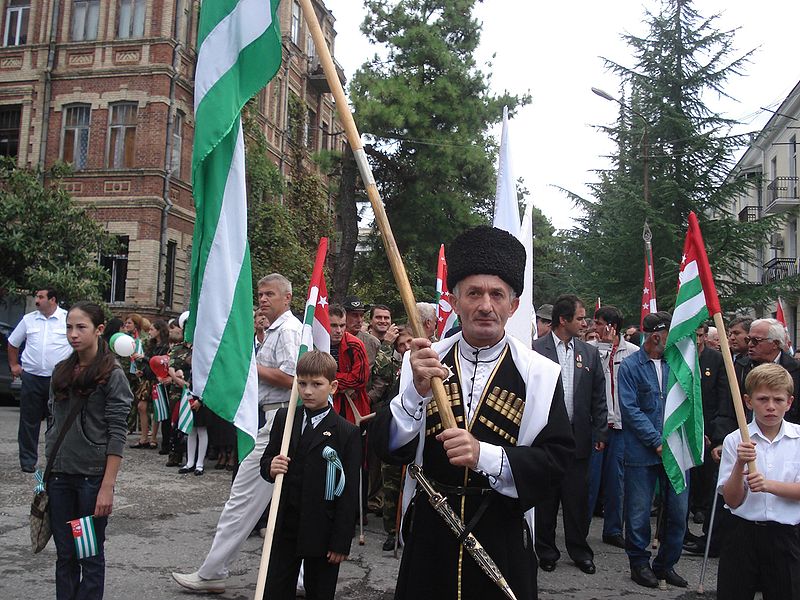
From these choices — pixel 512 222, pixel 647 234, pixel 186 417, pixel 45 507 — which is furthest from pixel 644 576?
pixel 647 234

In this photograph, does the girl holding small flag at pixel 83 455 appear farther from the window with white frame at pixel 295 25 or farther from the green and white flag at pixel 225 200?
the window with white frame at pixel 295 25

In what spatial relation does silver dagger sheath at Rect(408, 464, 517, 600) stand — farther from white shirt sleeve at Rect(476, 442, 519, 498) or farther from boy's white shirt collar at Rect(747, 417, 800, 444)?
boy's white shirt collar at Rect(747, 417, 800, 444)

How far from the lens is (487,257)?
117 inches

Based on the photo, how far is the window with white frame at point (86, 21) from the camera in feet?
86.3

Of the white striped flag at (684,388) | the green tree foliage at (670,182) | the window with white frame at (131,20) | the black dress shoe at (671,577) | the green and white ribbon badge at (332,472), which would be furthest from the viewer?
the window with white frame at (131,20)

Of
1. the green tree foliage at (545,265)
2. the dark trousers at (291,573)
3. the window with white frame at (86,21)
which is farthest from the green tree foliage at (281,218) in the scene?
the dark trousers at (291,573)

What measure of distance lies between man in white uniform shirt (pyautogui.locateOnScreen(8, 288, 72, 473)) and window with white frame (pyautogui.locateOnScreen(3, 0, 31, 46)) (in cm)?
2172

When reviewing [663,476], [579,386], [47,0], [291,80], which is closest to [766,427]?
[663,476]

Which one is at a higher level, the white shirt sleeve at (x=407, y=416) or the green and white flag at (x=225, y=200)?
the green and white flag at (x=225, y=200)

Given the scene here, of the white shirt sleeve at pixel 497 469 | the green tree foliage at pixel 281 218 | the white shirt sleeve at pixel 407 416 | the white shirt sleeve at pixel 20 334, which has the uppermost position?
the green tree foliage at pixel 281 218

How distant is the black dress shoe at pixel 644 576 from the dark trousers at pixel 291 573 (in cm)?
301

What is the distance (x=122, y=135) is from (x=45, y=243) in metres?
7.41

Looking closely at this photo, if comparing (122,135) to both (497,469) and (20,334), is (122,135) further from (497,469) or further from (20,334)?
(497,469)

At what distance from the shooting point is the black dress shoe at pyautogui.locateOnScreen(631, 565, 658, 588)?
627cm
